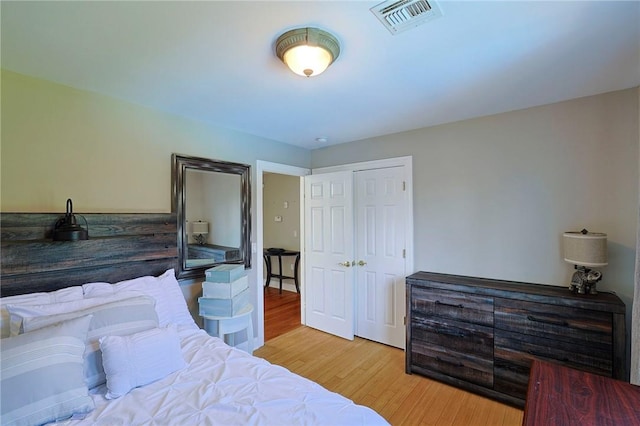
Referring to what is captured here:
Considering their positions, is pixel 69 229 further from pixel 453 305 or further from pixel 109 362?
pixel 453 305

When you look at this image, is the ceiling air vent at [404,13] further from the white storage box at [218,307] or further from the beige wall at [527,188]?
the white storage box at [218,307]

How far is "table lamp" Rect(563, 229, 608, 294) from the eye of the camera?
200cm

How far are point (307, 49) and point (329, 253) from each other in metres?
2.57

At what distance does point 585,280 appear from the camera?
2.13 meters

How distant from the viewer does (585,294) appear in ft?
6.96

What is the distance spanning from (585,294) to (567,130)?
1.30 m

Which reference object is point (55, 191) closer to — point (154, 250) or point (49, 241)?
point (49, 241)

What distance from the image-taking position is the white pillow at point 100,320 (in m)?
1.42

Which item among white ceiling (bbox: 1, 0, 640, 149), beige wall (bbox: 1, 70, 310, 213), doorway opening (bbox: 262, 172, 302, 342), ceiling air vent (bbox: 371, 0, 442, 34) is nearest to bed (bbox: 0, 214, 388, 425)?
beige wall (bbox: 1, 70, 310, 213)

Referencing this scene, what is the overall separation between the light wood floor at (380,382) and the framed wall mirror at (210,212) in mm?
1147

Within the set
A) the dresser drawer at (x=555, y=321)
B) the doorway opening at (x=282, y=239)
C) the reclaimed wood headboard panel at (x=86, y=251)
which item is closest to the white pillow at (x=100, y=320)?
the reclaimed wood headboard panel at (x=86, y=251)

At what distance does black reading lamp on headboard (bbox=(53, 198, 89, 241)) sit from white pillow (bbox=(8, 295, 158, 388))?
0.50 metres

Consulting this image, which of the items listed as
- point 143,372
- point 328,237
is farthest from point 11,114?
point 328,237

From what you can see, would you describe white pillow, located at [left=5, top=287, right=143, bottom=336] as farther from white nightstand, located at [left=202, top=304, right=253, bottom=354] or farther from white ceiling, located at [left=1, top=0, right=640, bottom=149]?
white ceiling, located at [left=1, top=0, right=640, bottom=149]
